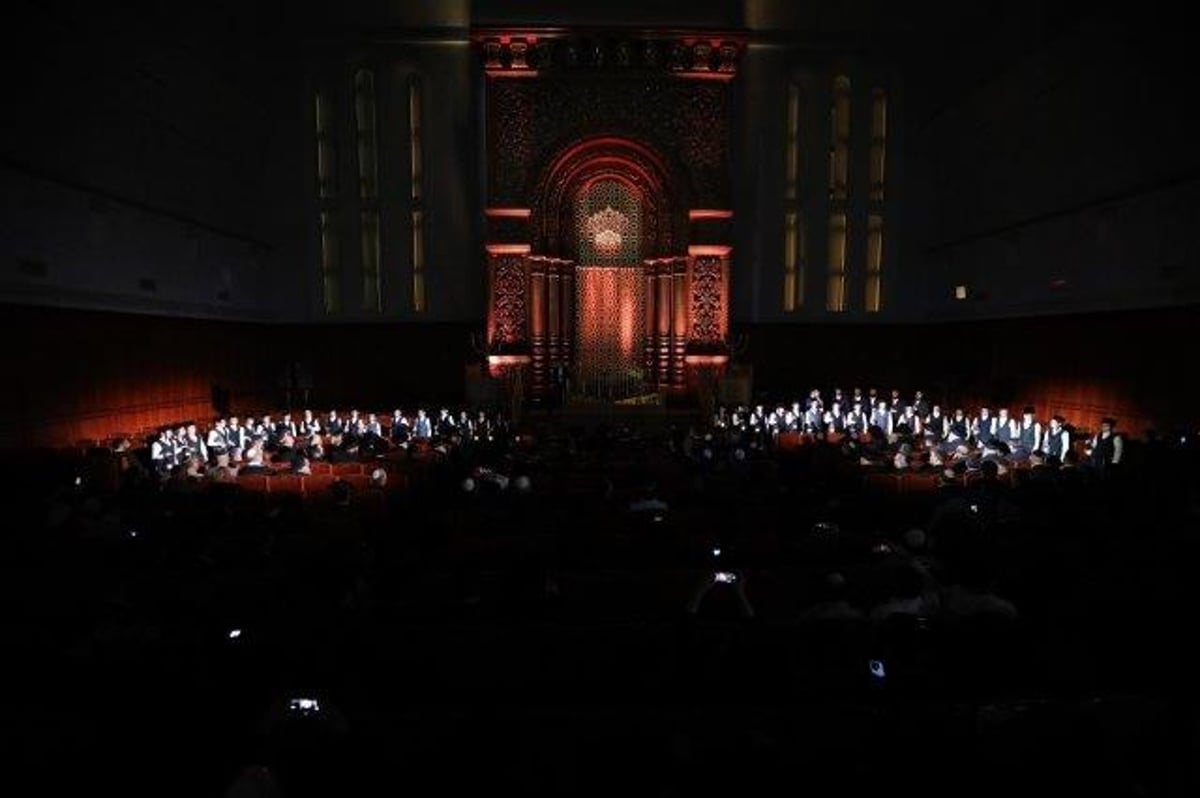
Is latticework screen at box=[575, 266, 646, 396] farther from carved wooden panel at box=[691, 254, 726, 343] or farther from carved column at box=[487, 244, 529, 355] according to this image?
carved column at box=[487, 244, 529, 355]

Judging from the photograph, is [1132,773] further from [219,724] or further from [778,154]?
[778,154]

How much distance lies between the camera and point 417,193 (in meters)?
24.7

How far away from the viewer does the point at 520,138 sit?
24.1m

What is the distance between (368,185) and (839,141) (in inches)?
637

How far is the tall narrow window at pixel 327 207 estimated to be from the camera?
24344 mm

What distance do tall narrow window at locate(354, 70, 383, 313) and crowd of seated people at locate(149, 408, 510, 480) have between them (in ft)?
24.2

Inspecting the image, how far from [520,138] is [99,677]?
21924mm

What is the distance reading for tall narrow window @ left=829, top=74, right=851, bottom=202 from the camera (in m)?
25.0

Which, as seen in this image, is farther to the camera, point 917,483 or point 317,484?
point 317,484

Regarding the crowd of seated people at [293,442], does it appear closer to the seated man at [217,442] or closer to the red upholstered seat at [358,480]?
the seated man at [217,442]

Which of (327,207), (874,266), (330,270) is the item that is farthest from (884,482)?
(327,207)

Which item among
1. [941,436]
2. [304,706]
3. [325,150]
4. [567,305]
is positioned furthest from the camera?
[567,305]

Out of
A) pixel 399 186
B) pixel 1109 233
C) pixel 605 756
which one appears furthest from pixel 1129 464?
pixel 399 186

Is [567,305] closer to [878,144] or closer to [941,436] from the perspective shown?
[878,144]
